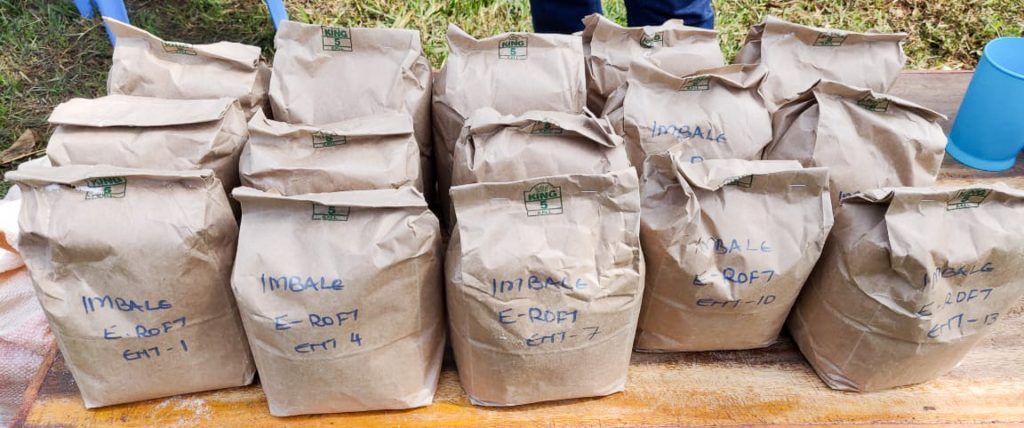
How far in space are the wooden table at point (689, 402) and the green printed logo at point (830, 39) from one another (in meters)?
0.61

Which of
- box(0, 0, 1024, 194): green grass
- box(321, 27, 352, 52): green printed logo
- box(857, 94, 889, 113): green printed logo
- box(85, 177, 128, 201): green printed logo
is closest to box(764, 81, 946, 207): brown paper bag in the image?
box(857, 94, 889, 113): green printed logo

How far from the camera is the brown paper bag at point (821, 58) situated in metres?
1.35

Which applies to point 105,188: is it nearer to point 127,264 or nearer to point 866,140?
point 127,264

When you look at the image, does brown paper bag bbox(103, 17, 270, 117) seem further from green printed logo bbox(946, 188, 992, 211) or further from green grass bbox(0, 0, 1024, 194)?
green printed logo bbox(946, 188, 992, 211)

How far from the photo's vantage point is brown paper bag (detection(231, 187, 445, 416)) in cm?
97

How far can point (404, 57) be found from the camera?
126cm

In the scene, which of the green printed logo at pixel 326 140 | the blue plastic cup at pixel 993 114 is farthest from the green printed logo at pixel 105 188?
the blue plastic cup at pixel 993 114

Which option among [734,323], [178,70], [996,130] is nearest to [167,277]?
[178,70]

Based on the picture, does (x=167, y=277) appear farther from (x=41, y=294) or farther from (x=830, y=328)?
(x=830, y=328)

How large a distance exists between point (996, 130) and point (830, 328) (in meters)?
0.82

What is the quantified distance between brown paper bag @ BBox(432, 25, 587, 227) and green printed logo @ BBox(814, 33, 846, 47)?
0.48 m

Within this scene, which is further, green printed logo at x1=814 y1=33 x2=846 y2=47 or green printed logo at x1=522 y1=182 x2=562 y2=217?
green printed logo at x1=814 y1=33 x2=846 y2=47

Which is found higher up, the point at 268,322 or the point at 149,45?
the point at 149,45

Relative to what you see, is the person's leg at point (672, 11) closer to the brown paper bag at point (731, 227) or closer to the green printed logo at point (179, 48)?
the brown paper bag at point (731, 227)
